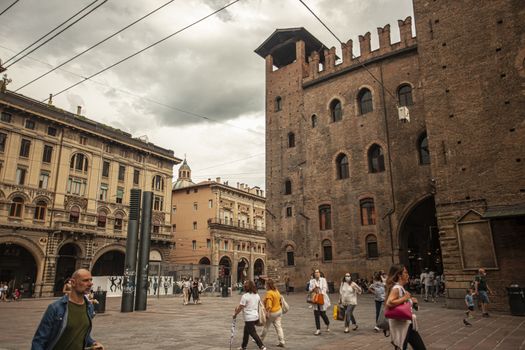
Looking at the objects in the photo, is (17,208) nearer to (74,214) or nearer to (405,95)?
(74,214)

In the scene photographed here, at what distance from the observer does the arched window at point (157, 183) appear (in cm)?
4259

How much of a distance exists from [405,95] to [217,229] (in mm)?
32632

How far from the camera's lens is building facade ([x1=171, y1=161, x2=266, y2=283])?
51.1 m

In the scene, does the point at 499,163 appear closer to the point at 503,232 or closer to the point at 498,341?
the point at 503,232

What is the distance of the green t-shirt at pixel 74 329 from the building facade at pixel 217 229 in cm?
4638

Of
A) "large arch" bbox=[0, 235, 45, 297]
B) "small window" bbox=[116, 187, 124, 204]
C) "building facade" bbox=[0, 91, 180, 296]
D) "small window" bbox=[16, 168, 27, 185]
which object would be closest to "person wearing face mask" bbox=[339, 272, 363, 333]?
"building facade" bbox=[0, 91, 180, 296]

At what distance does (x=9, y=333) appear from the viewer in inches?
398

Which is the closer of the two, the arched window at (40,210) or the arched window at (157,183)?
the arched window at (40,210)

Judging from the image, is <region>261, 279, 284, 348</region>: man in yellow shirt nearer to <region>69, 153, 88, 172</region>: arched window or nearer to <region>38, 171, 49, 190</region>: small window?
<region>38, 171, 49, 190</region>: small window

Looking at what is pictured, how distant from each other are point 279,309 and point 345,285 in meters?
2.85

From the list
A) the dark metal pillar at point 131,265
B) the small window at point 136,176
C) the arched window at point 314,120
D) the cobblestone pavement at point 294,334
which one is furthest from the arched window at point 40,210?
the arched window at point 314,120

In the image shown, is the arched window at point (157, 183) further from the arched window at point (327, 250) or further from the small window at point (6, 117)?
the arched window at point (327, 250)

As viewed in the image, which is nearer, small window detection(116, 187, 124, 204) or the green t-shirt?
the green t-shirt

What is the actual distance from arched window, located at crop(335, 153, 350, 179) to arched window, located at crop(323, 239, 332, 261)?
16.0 feet
